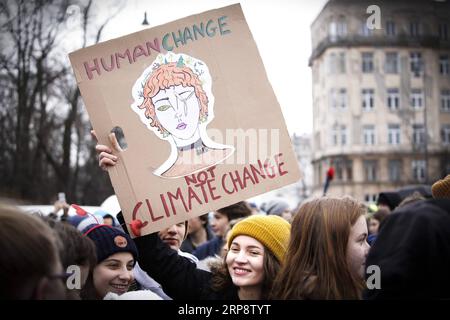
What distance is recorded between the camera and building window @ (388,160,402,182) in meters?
56.9

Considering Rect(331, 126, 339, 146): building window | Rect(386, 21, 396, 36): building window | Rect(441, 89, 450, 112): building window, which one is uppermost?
Rect(386, 21, 396, 36): building window

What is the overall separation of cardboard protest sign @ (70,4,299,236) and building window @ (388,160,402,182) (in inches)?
2200

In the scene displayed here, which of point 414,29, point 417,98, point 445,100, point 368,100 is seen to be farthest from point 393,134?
point 414,29

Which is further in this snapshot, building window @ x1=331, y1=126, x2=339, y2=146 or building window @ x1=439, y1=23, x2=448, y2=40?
building window @ x1=331, y1=126, x2=339, y2=146

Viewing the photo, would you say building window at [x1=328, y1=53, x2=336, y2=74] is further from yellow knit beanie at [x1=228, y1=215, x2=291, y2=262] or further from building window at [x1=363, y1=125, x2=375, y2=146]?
yellow knit beanie at [x1=228, y1=215, x2=291, y2=262]

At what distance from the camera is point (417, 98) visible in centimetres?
5647

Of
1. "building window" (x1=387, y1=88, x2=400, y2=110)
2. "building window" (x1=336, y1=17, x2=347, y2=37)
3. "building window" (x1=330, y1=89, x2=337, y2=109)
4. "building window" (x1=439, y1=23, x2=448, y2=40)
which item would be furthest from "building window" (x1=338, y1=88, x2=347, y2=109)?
"building window" (x1=439, y1=23, x2=448, y2=40)

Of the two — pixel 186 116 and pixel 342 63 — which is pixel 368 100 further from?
pixel 186 116

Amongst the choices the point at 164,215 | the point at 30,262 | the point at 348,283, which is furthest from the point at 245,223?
the point at 30,262

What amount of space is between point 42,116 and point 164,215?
1799 centimetres

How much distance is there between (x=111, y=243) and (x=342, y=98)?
51.9 m

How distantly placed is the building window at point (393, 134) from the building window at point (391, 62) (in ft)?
19.4

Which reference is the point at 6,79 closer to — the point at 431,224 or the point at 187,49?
the point at 187,49
